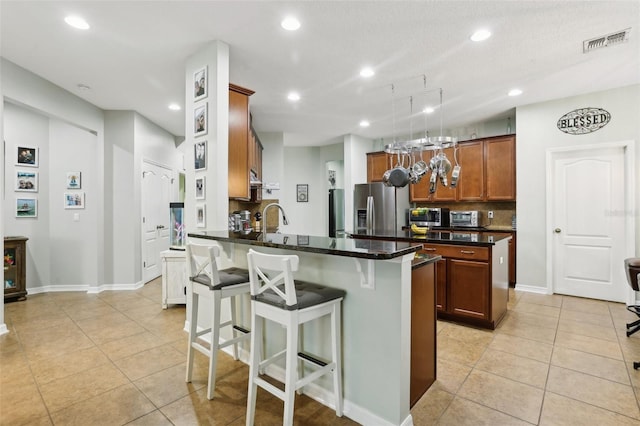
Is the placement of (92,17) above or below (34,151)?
above

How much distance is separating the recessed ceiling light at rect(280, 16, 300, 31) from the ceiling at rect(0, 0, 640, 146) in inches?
2.3

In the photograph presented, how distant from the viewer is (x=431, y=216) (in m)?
5.55

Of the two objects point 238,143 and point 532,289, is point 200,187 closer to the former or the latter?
point 238,143

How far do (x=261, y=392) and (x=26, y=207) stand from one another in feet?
15.4

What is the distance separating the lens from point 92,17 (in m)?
2.42

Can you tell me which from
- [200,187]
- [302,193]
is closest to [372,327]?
[200,187]

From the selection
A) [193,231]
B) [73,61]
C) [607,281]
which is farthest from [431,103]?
[73,61]

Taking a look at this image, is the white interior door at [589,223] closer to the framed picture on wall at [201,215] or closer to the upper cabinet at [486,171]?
the upper cabinet at [486,171]

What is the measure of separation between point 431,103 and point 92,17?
401cm

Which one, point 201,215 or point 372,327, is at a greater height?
point 201,215

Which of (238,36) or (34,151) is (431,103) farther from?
(34,151)

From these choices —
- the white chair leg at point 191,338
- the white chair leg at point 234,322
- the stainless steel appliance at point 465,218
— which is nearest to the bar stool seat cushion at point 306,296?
the white chair leg at point 191,338

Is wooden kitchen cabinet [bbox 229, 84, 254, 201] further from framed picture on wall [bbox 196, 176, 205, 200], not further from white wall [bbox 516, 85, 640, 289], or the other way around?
white wall [bbox 516, 85, 640, 289]

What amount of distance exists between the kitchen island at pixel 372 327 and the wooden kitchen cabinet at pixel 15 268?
4.19 meters
